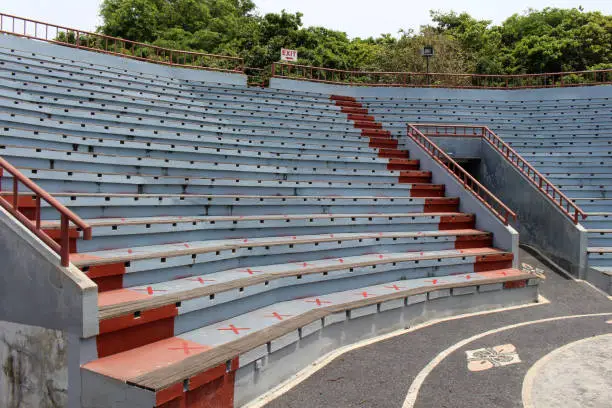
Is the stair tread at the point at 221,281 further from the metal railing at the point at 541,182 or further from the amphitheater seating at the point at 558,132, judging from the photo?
the amphitheater seating at the point at 558,132

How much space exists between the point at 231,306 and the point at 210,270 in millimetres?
939

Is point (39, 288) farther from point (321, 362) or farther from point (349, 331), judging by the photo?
point (349, 331)

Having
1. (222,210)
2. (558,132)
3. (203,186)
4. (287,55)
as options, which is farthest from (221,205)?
(558,132)

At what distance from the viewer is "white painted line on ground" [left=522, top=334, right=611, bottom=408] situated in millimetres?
4711

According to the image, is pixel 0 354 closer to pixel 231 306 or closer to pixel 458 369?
pixel 231 306

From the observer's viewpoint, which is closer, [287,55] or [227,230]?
[227,230]

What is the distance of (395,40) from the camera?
1679 inches

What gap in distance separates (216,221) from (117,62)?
11.2 metres

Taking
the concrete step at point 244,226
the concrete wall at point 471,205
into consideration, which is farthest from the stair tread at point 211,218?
the concrete wall at point 471,205

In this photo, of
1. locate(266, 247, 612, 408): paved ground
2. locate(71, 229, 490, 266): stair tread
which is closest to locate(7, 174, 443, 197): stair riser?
locate(71, 229, 490, 266): stair tread

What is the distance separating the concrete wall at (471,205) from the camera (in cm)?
998

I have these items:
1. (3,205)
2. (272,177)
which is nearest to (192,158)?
(272,177)

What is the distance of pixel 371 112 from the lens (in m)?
18.2

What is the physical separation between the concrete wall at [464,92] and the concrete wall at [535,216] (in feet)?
20.0
